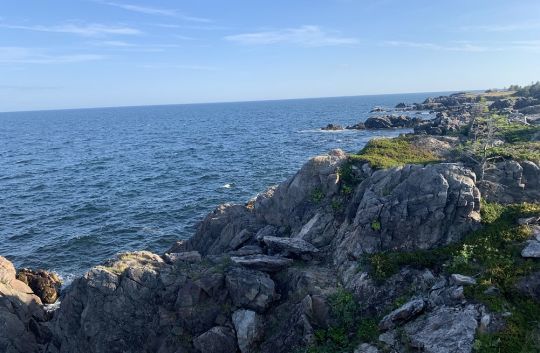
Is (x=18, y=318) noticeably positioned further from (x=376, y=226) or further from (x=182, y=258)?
(x=376, y=226)

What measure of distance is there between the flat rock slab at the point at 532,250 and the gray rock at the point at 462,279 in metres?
2.84

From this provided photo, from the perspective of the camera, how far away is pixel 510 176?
83.8 feet

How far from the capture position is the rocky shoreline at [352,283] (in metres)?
17.2

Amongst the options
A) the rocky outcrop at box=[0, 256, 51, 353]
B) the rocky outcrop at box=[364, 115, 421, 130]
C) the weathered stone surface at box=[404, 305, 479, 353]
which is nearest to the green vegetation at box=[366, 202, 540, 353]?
the weathered stone surface at box=[404, 305, 479, 353]

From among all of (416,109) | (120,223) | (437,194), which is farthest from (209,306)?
(416,109)

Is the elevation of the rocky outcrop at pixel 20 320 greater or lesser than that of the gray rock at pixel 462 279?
lesser

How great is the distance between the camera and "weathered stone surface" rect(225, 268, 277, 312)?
21.4 meters

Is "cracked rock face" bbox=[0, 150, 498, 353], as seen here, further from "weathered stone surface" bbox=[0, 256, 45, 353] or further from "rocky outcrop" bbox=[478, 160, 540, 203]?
"rocky outcrop" bbox=[478, 160, 540, 203]

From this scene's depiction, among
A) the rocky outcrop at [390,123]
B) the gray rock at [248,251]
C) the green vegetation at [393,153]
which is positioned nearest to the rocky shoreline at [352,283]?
the gray rock at [248,251]

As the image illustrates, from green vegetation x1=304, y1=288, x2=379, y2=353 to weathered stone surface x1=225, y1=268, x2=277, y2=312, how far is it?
333 cm

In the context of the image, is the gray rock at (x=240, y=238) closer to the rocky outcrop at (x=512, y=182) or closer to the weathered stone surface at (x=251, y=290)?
the weathered stone surface at (x=251, y=290)

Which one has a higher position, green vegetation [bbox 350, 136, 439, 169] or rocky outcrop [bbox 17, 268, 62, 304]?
green vegetation [bbox 350, 136, 439, 169]

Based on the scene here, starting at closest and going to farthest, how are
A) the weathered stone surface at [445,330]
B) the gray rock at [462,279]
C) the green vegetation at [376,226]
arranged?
1. the weathered stone surface at [445,330]
2. the gray rock at [462,279]
3. the green vegetation at [376,226]

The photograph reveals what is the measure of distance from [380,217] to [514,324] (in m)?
8.87
